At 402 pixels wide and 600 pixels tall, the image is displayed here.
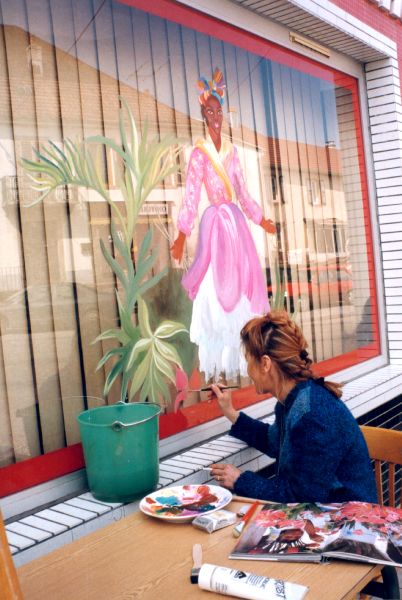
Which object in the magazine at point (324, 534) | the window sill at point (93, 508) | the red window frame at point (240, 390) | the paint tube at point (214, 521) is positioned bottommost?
the window sill at point (93, 508)

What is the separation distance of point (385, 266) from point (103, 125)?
9.27 ft

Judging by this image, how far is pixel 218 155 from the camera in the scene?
144 inches

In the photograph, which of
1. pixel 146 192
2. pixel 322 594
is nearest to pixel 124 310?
pixel 146 192

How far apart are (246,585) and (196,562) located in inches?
9.0

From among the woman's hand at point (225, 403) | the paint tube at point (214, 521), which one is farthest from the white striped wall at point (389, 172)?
the paint tube at point (214, 521)

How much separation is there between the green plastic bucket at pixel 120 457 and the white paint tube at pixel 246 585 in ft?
3.07

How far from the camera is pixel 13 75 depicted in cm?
260

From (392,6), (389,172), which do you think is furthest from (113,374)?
(392,6)

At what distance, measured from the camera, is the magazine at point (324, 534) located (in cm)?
170

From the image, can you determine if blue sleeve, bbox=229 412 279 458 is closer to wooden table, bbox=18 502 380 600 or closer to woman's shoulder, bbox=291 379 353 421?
→ woman's shoulder, bbox=291 379 353 421

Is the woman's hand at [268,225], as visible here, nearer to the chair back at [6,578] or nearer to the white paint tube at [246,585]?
the white paint tube at [246,585]

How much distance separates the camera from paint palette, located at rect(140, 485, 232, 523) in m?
2.06

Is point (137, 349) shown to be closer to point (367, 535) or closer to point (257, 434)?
point (257, 434)

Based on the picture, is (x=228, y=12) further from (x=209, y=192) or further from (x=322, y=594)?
(x=322, y=594)
